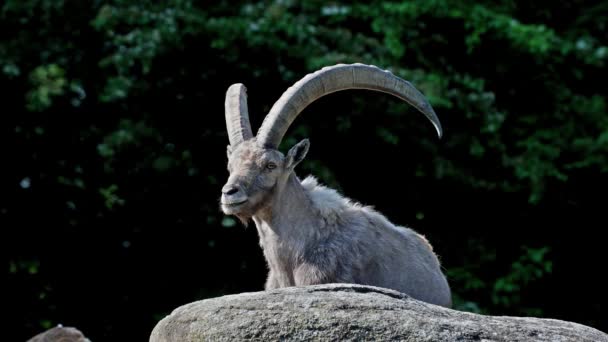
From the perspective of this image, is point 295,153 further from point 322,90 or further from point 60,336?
point 60,336

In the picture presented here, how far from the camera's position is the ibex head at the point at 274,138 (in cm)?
977

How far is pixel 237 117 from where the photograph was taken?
10.7 m

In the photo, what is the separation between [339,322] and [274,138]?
2.88 meters

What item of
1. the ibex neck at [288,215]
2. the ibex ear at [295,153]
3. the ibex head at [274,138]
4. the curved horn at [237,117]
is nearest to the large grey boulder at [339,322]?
the ibex head at [274,138]

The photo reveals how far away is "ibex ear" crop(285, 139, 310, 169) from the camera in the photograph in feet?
33.5

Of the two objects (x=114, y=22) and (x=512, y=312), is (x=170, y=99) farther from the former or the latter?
(x=512, y=312)

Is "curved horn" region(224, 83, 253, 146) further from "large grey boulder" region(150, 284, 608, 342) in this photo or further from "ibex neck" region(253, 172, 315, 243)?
"large grey boulder" region(150, 284, 608, 342)

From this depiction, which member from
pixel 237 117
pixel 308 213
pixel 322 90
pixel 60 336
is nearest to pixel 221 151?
pixel 237 117

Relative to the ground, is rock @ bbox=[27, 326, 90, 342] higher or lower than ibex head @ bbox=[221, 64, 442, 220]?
lower

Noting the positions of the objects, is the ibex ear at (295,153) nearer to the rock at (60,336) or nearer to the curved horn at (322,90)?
the curved horn at (322,90)

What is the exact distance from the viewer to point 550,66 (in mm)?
20547

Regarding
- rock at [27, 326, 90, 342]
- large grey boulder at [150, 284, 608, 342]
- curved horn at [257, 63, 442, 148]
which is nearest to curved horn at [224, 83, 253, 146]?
curved horn at [257, 63, 442, 148]

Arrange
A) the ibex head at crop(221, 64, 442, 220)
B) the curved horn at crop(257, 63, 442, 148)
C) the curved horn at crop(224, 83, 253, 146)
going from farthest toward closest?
the curved horn at crop(224, 83, 253, 146) → the curved horn at crop(257, 63, 442, 148) → the ibex head at crop(221, 64, 442, 220)

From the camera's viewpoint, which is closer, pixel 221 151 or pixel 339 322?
pixel 339 322
